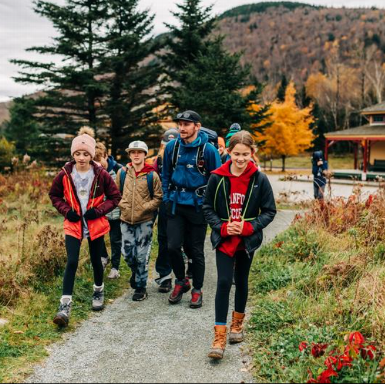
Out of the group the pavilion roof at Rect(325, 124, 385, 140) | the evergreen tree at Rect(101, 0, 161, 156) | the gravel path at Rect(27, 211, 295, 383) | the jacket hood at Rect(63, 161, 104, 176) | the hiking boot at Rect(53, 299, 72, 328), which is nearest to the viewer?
the gravel path at Rect(27, 211, 295, 383)

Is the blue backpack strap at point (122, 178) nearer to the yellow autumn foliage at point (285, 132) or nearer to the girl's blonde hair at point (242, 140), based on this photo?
the girl's blonde hair at point (242, 140)

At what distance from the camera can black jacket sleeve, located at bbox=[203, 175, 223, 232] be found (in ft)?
11.8

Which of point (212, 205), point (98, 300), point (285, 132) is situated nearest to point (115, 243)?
point (98, 300)

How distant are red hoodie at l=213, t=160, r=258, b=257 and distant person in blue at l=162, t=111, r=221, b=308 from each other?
75 centimetres

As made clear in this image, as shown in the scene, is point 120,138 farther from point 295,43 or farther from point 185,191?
point 295,43

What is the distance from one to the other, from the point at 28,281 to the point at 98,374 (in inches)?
93.0

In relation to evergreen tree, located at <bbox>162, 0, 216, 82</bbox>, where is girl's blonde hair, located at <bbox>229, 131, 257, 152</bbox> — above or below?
below

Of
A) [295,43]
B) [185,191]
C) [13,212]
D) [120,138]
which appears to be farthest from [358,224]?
[295,43]

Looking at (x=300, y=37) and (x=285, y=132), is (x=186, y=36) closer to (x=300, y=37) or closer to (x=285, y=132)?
(x=285, y=132)

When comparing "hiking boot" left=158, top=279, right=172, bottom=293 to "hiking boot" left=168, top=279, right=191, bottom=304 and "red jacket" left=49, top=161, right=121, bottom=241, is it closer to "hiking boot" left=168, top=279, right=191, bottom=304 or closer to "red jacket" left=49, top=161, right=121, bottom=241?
"hiking boot" left=168, top=279, right=191, bottom=304

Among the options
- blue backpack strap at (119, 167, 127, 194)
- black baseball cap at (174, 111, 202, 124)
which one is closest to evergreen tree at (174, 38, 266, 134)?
blue backpack strap at (119, 167, 127, 194)

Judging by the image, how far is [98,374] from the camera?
10.2ft

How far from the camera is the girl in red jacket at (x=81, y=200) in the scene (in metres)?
4.20

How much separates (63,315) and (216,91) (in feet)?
53.2
